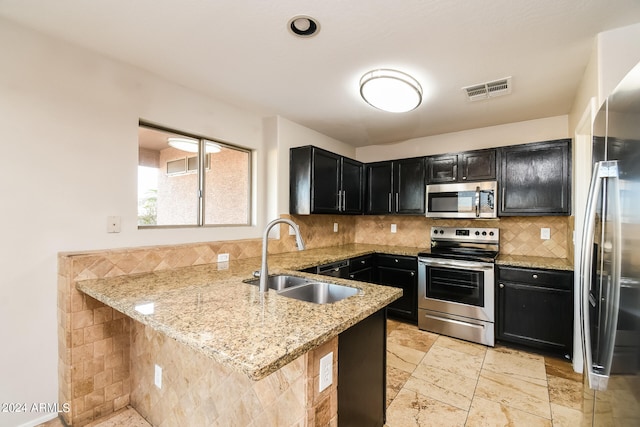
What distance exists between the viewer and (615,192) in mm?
955

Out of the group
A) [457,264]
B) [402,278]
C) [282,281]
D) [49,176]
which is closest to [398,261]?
[402,278]

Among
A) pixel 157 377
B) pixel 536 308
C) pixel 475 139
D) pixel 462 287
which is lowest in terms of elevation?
pixel 157 377

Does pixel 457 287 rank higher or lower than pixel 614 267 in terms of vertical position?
lower

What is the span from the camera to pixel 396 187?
151 inches

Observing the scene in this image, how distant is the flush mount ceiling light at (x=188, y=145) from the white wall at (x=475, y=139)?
257 centimetres

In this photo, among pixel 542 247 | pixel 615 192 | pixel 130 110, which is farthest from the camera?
pixel 542 247

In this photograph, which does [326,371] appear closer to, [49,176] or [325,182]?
[49,176]

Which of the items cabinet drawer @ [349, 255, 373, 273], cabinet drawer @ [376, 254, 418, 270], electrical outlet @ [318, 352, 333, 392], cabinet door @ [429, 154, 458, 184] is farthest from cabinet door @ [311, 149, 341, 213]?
electrical outlet @ [318, 352, 333, 392]

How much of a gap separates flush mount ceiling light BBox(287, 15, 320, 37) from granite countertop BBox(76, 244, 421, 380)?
1550 mm

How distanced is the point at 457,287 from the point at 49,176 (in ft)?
11.7

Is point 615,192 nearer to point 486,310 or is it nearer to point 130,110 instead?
point 486,310

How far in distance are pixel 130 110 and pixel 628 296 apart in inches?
112

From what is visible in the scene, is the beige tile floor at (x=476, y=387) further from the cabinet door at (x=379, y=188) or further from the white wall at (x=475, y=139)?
the white wall at (x=475, y=139)

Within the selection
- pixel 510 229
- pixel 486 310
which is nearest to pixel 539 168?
pixel 510 229
